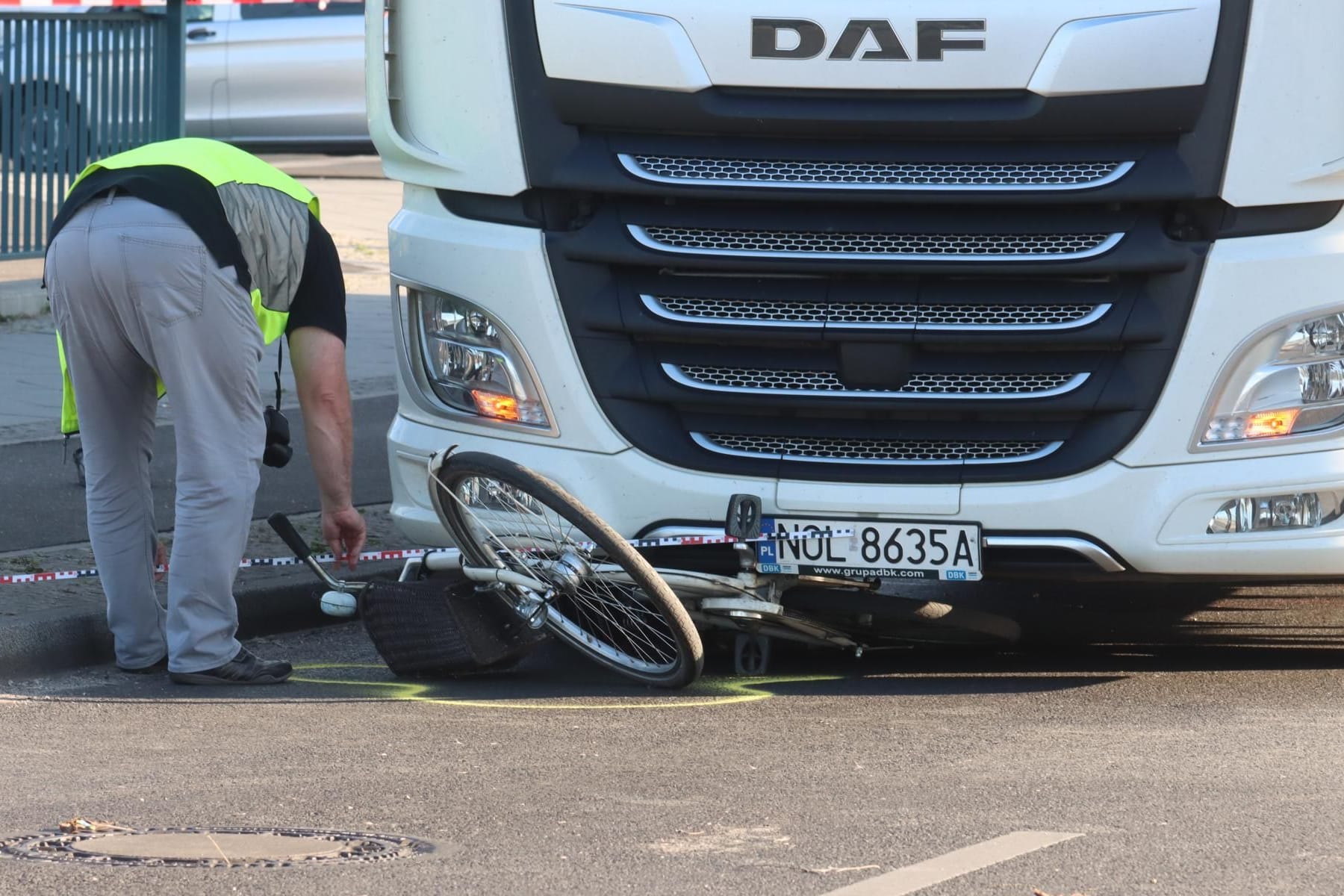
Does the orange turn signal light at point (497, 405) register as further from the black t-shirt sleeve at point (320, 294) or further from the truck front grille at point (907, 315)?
the truck front grille at point (907, 315)

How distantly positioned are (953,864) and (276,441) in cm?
268

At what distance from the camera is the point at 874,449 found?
5777mm

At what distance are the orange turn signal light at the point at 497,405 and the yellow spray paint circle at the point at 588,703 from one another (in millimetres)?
741

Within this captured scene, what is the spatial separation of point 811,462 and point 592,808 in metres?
1.51

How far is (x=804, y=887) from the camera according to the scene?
3994 mm

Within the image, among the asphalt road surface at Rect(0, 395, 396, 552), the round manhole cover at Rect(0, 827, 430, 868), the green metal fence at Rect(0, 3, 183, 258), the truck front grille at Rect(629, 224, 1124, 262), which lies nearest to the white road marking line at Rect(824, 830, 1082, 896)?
the round manhole cover at Rect(0, 827, 430, 868)

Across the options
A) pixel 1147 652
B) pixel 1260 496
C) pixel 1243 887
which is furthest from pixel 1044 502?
pixel 1243 887

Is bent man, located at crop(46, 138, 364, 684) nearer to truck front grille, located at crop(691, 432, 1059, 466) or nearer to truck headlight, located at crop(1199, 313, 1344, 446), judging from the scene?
truck front grille, located at crop(691, 432, 1059, 466)

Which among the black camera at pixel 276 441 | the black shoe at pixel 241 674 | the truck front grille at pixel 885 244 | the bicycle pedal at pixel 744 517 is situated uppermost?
the truck front grille at pixel 885 244

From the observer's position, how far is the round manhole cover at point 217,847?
4.17 meters

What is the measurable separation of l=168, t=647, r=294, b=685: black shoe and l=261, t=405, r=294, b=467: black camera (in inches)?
20.8

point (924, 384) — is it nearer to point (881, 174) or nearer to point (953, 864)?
point (881, 174)

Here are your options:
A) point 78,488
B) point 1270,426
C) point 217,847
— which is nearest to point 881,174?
point 1270,426

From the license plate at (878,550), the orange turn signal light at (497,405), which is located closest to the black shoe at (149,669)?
the orange turn signal light at (497,405)
